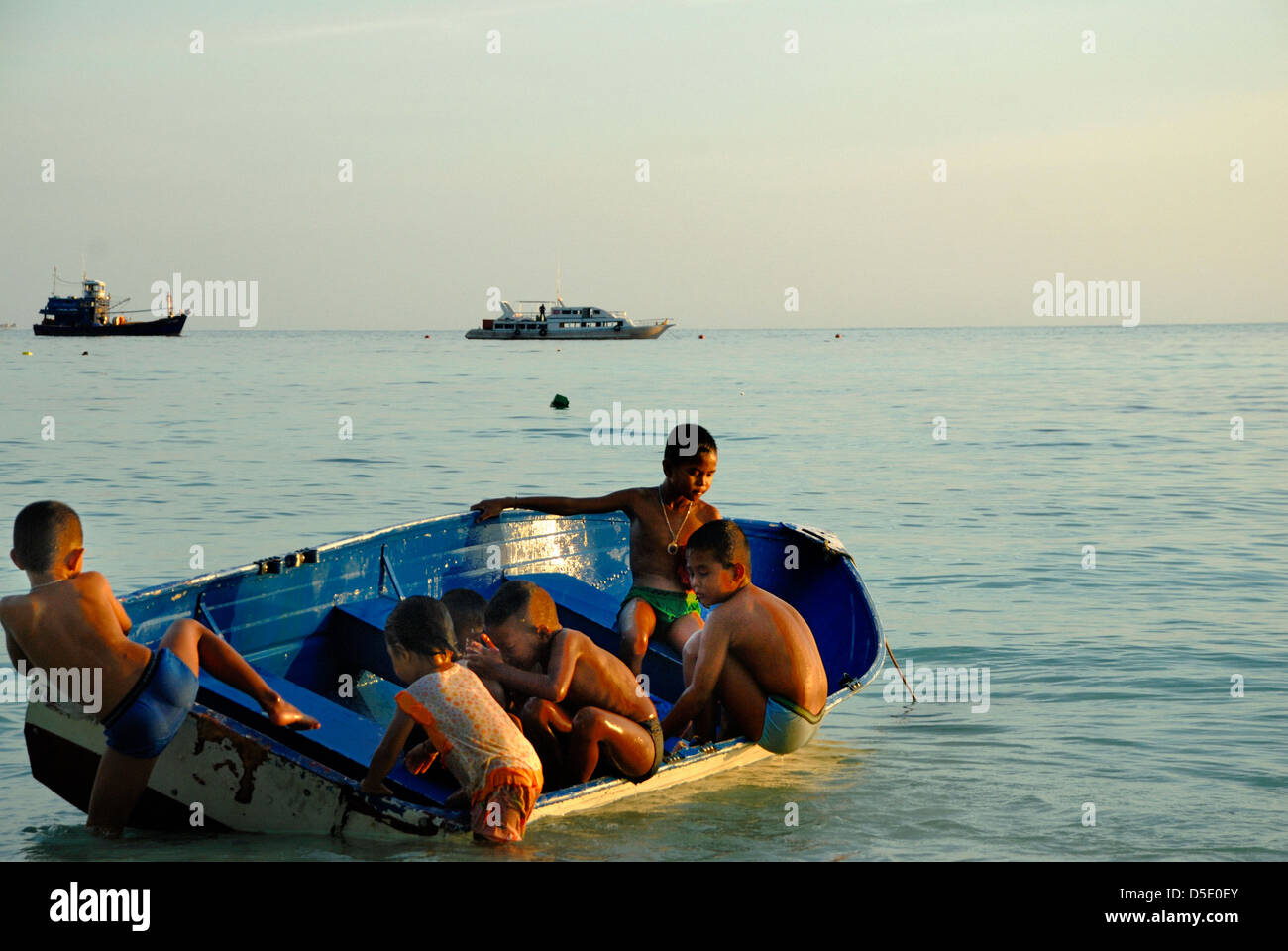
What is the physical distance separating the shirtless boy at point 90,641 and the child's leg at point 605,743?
1581 millimetres

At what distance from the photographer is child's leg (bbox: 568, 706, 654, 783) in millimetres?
5676

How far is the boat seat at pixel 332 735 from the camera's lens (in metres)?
5.63

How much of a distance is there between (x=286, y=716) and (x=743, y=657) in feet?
6.68

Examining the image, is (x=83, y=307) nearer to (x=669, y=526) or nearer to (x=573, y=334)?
(x=573, y=334)

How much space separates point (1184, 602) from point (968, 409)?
24.6 meters

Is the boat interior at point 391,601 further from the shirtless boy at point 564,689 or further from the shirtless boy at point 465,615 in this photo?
the shirtless boy at point 465,615

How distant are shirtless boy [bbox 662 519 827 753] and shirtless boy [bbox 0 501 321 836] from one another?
85.1 inches

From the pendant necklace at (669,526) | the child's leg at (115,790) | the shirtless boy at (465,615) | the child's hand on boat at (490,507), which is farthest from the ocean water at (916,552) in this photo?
the child's hand on boat at (490,507)

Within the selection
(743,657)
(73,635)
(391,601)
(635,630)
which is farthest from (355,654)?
(743,657)

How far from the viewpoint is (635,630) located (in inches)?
279

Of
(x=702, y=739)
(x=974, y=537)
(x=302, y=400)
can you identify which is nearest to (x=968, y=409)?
(x=302, y=400)

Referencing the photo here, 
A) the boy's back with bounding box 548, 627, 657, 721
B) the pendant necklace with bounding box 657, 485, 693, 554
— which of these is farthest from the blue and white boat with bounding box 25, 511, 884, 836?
the pendant necklace with bounding box 657, 485, 693, 554

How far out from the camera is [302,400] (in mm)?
37781

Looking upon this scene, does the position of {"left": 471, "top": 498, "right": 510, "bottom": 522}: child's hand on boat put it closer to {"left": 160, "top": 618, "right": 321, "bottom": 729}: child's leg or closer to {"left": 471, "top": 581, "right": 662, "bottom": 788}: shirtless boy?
{"left": 471, "top": 581, "right": 662, "bottom": 788}: shirtless boy
